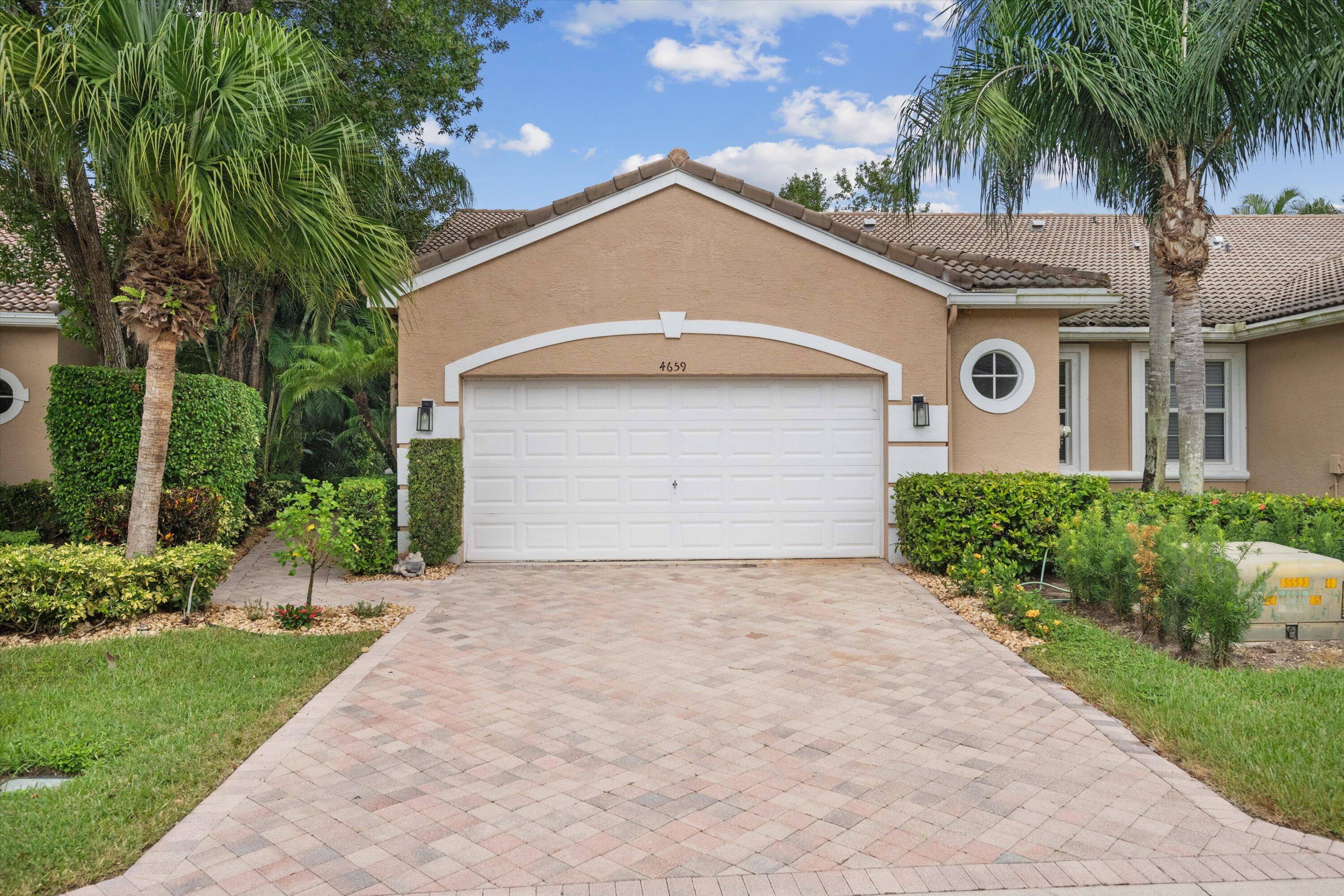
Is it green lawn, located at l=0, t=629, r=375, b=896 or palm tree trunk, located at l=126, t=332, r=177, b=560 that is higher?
palm tree trunk, located at l=126, t=332, r=177, b=560

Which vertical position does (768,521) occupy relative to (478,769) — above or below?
above

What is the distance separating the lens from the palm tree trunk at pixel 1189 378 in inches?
406

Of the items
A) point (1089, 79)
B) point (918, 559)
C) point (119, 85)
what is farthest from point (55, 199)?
point (1089, 79)

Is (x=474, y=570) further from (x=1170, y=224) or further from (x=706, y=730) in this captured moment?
(x=1170, y=224)

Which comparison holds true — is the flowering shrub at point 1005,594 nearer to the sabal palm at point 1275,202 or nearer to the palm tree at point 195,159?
the palm tree at point 195,159

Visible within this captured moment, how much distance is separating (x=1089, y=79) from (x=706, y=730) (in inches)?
330

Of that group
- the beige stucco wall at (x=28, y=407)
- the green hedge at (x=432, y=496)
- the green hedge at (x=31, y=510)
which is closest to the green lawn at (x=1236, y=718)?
the green hedge at (x=432, y=496)

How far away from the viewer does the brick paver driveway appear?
3771mm

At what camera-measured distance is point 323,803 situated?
4434 millimetres

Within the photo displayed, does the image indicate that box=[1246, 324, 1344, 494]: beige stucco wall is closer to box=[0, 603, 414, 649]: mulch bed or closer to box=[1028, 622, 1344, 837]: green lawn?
box=[1028, 622, 1344, 837]: green lawn

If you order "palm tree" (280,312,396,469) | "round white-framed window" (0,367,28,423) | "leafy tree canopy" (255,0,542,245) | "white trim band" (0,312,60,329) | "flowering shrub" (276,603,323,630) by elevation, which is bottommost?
"flowering shrub" (276,603,323,630)

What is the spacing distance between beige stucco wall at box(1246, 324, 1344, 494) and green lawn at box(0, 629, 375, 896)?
44.3 ft

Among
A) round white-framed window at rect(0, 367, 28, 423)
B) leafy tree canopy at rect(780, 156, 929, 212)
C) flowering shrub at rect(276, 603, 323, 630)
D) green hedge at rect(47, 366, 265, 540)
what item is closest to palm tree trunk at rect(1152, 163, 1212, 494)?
flowering shrub at rect(276, 603, 323, 630)

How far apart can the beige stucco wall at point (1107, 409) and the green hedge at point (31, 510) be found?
52.0 feet
